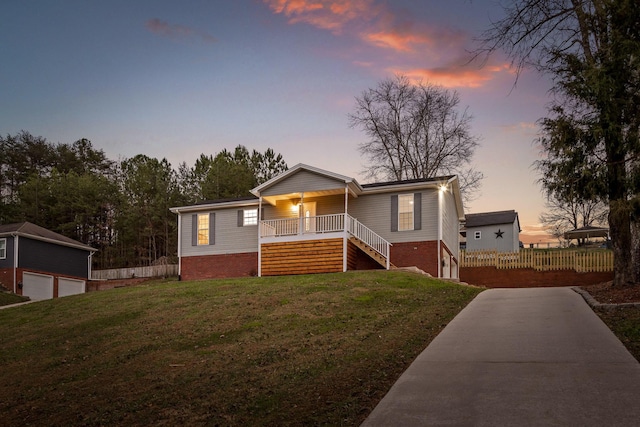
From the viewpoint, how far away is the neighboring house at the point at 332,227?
2330 cm

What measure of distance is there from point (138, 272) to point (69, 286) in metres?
4.79

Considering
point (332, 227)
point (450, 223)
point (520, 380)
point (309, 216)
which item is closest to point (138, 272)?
point (309, 216)

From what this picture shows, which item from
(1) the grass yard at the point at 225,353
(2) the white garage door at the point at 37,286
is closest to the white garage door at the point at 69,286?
(2) the white garage door at the point at 37,286

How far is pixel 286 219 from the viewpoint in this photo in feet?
80.0

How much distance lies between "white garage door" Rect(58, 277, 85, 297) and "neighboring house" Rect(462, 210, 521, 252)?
28747mm

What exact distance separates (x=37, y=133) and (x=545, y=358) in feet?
199

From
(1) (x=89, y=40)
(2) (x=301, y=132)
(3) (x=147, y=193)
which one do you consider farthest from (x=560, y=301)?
(3) (x=147, y=193)

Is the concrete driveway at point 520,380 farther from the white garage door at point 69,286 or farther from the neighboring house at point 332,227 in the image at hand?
the white garage door at point 69,286

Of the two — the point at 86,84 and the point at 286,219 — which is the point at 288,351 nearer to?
the point at 286,219

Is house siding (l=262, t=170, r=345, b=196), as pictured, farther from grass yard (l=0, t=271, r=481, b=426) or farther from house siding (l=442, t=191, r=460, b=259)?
grass yard (l=0, t=271, r=481, b=426)

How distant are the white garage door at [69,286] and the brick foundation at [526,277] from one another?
2406cm

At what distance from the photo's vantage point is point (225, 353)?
1034 cm

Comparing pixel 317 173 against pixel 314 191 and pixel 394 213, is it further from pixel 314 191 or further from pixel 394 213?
pixel 394 213

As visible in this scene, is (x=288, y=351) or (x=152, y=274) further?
(x=152, y=274)
